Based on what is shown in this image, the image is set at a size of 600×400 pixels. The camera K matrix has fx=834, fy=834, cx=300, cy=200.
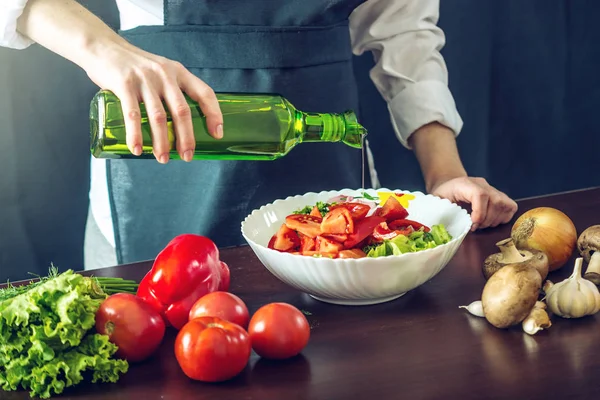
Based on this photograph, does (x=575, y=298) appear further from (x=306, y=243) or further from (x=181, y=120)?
(x=181, y=120)

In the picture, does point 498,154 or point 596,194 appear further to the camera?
point 498,154

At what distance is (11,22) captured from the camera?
1300 millimetres

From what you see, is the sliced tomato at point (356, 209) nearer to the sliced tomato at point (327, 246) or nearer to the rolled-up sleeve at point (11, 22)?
the sliced tomato at point (327, 246)

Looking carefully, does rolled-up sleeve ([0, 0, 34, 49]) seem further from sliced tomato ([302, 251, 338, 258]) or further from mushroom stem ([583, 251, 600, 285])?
mushroom stem ([583, 251, 600, 285])

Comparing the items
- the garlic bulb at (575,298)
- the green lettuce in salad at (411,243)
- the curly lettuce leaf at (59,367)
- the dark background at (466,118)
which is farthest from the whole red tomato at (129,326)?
the dark background at (466,118)

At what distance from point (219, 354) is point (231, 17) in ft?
2.82

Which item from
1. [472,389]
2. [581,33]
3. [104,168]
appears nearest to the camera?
[472,389]

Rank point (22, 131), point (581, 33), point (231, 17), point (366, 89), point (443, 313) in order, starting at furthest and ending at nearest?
point (581, 33) < point (366, 89) < point (22, 131) < point (231, 17) < point (443, 313)

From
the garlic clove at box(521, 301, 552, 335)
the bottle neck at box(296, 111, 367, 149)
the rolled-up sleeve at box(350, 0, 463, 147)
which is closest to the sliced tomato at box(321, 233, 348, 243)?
the bottle neck at box(296, 111, 367, 149)

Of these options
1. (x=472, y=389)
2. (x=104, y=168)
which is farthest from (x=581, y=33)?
(x=472, y=389)

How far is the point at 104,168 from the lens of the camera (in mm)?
1794

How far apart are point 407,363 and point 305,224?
0.29 metres

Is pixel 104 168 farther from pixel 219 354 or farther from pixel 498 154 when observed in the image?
pixel 498 154

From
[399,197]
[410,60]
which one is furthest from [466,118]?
[399,197]
